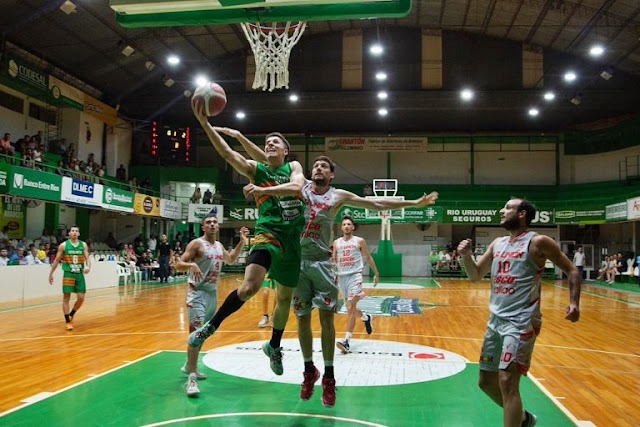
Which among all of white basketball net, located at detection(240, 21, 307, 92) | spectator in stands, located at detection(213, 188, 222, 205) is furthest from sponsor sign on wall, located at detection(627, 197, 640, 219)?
spectator in stands, located at detection(213, 188, 222, 205)

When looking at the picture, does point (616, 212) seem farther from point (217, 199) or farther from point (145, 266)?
point (145, 266)

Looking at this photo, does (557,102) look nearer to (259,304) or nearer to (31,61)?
(259,304)

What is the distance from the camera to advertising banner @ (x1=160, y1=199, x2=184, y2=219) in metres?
25.7

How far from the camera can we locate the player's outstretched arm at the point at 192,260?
606 centimetres

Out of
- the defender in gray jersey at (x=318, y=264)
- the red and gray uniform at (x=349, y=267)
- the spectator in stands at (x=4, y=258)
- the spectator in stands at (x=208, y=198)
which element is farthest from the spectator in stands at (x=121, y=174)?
the defender in gray jersey at (x=318, y=264)

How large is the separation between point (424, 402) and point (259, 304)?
10.2 m

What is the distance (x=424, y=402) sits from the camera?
212 inches

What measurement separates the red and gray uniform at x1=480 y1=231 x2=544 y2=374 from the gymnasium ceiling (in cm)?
2005

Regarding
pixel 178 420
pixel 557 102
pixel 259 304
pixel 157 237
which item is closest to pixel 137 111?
pixel 157 237

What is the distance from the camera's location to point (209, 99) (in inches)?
180

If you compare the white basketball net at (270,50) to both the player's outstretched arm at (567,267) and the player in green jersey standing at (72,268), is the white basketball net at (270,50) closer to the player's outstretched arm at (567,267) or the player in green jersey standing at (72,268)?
the player in green jersey standing at (72,268)

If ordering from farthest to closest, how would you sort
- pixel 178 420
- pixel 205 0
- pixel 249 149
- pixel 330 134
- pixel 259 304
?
pixel 330 134
pixel 259 304
pixel 205 0
pixel 249 149
pixel 178 420

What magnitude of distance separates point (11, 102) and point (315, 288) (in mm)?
21457

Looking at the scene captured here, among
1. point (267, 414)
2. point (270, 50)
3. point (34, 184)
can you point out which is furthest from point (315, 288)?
point (34, 184)
